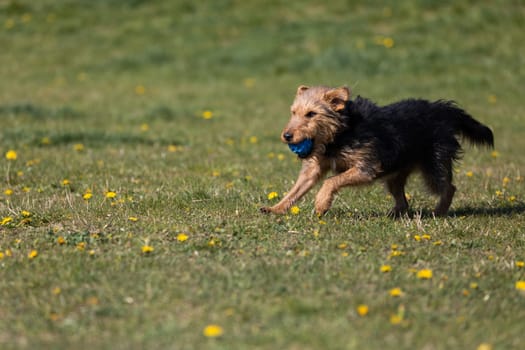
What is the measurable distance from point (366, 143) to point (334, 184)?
0.48 metres

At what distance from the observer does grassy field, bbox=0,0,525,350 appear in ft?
13.9

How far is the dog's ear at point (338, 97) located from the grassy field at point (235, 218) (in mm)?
999

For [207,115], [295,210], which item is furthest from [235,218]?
[207,115]

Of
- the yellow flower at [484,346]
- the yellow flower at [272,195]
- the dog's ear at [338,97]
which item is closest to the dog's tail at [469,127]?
the dog's ear at [338,97]

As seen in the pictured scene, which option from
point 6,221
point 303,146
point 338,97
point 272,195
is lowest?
point 272,195

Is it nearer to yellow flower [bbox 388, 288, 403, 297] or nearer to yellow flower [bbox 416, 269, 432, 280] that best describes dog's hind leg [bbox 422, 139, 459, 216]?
yellow flower [bbox 416, 269, 432, 280]

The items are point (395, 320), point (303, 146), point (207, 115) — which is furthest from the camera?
point (207, 115)

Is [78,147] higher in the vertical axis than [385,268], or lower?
lower

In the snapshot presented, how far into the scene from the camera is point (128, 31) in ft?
66.4

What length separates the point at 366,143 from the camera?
6562mm

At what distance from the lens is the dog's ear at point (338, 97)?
6.47 m

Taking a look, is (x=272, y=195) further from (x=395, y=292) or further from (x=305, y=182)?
(x=395, y=292)

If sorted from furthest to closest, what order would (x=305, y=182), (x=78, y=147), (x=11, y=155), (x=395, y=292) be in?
(x=78, y=147), (x=11, y=155), (x=305, y=182), (x=395, y=292)

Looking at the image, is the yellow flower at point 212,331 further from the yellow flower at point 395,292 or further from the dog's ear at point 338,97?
the dog's ear at point 338,97
